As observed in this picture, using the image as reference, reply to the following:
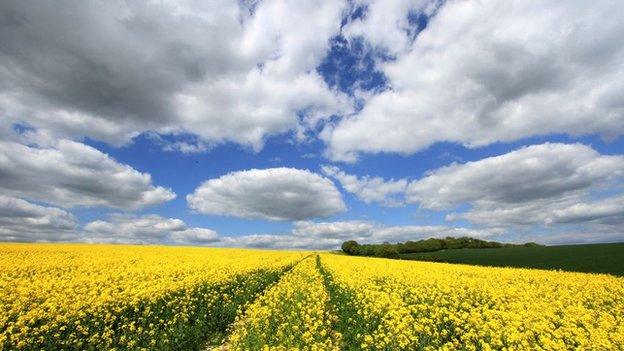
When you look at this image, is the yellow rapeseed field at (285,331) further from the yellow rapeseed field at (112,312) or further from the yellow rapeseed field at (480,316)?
the yellow rapeseed field at (112,312)

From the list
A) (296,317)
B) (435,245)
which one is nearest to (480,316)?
(296,317)

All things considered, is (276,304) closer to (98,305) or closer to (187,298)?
(187,298)

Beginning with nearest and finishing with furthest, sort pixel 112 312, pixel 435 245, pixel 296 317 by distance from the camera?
1. pixel 296 317
2. pixel 112 312
3. pixel 435 245

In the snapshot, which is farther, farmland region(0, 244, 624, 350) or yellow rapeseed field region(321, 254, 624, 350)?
farmland region(0, 244, 624, 350)

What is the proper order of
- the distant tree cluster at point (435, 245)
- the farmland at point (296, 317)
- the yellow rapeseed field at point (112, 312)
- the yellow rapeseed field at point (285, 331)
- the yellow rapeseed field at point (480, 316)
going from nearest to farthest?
the yellow rapeseed field at point (285, 331) → the yellow rapeseed field at point (480, 316) → the farmland at point (296, 317) → the yellow rapeseed field at point (112, 312) → the distant tree cluster at point (435, 245)

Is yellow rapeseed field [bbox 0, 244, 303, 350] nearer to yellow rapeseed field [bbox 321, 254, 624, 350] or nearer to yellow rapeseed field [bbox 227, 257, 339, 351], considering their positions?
yellow rapeseed field [bbox 227, 257, 339, 351]

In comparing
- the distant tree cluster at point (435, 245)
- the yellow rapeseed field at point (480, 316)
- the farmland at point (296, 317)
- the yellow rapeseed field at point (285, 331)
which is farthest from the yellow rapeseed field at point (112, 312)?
the distant tree cluster at point (435, 245)

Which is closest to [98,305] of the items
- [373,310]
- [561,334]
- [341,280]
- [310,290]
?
[310,290]

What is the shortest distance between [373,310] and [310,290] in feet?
12.9

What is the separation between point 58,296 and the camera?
12609 millimetres

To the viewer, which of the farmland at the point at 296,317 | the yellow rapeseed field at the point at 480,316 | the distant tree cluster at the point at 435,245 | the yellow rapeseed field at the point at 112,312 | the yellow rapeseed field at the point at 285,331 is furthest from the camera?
the distant tree cluster at the point at 435,245

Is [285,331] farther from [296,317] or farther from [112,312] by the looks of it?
[112,312]

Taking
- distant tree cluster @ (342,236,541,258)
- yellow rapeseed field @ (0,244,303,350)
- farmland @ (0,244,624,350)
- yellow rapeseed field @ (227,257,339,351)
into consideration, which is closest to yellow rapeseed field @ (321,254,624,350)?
farmland @ (0,244,624,350)

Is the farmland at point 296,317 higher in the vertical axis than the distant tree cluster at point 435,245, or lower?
lower
